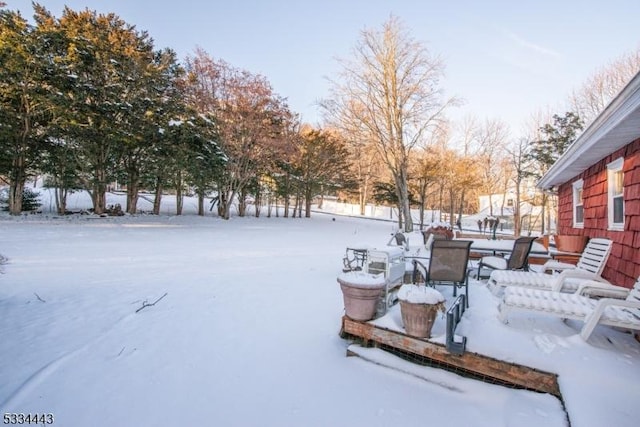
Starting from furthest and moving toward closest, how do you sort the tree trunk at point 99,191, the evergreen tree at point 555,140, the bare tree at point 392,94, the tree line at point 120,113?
the evergreen tree at point 555,140, the bare tree at point 392,94, the tree trunk at point 99,191, the tree line at point 120,113

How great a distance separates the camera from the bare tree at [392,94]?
627 inches

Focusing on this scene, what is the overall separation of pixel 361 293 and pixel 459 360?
1.00 meters

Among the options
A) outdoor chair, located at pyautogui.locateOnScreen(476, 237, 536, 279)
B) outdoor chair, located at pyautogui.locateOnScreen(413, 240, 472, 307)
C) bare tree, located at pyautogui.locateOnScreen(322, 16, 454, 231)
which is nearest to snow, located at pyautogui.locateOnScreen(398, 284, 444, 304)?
outdoor chair, located at pyautogui.locateOnScreen(413, 240, 472, 307)

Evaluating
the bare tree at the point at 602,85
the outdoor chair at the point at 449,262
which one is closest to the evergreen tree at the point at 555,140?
the bare tree at the point at 602,85

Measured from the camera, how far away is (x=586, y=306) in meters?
2.73

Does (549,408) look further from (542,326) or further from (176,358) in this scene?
(176,358)

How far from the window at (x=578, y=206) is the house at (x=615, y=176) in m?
0.38

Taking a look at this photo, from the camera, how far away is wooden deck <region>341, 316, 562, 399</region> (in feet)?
7.41

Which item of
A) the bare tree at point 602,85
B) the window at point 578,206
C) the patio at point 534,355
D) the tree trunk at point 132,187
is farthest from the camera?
the tree trunk at point 132,187

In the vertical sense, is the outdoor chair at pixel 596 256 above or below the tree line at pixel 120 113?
below

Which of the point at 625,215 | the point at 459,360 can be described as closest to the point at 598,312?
the point at 459,360

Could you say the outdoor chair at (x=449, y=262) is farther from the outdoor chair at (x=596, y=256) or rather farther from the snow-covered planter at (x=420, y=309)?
the outdoor chair at (x=596, y=256)

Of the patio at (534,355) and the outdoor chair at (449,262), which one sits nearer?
the patio at (534,355)

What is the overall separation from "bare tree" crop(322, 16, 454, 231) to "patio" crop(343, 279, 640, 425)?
13.8m
